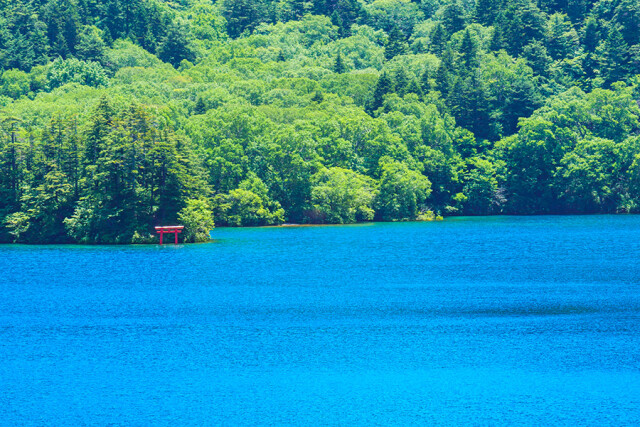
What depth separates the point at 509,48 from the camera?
544 feet

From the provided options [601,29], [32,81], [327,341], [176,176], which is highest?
[601,29]

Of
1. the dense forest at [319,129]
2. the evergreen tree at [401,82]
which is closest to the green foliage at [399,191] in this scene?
the dense forest at [319,129]

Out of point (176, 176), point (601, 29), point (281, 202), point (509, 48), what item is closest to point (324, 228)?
point (281, 202)

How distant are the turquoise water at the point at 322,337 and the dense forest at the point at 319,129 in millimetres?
13198

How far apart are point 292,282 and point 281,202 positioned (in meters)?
52.7

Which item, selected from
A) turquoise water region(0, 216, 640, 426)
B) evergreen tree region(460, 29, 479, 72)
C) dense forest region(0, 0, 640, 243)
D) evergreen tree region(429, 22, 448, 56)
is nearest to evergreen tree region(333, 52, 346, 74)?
dense forest region(0, 0, 640, 243)

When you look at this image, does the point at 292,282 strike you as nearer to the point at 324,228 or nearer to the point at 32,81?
Answer: the point at 324,228

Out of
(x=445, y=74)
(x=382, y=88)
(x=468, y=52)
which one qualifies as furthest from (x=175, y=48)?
(x=445, y=74)

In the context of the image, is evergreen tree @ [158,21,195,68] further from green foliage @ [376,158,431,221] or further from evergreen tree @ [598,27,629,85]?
evergreen tree @ [598,27,629,85]

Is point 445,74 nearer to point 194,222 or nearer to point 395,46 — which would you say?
point 395,46

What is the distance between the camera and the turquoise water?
3484cm

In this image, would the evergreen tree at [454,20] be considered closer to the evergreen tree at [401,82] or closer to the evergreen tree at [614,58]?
the evergreen tree at [614,58]

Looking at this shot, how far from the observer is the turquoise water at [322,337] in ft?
114

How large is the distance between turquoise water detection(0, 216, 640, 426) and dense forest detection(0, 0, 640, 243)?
13.2m
